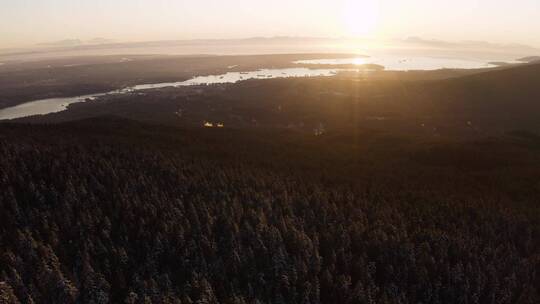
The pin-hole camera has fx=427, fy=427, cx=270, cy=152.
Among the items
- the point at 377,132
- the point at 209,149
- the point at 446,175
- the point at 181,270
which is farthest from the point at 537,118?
the point at 181,270

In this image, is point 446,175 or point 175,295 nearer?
point 175,295

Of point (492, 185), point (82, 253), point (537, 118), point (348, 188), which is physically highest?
point (82, 253)

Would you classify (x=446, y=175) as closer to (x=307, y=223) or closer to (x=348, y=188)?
(x=348, y=188)

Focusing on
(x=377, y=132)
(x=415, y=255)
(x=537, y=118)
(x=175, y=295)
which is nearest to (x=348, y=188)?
(x=415, y=255)

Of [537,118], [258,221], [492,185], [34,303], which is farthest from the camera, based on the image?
[537,118]

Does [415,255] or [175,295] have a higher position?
[175,295]

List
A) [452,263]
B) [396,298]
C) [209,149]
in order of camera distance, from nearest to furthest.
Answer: [396,298] < [452,263] < [209,149]
